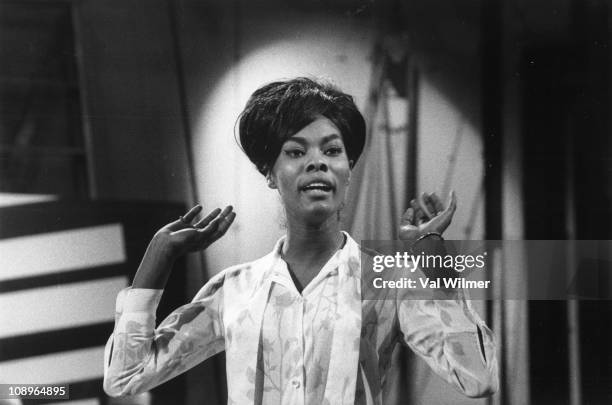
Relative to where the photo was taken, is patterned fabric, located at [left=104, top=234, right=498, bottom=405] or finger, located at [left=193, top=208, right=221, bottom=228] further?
finger, located at [left=193, top=208, right=221, bottom=228]

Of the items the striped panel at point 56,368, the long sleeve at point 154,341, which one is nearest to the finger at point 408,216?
the long sleeve at point 154,341

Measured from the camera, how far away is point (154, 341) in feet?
9.37

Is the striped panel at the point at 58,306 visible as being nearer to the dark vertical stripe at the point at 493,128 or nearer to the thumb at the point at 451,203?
the thumb at the point at 451,203

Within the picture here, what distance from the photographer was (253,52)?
290 cm

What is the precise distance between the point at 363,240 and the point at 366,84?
Result: 64 cm

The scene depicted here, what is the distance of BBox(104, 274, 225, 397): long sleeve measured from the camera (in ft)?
9.35

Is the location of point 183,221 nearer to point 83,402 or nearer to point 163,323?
point 163,323

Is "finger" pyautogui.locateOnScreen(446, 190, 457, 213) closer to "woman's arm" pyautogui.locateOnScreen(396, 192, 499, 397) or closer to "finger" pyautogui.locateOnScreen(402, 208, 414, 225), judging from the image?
"woman's arm" pyautogui.locateOnScreen(396, 192, 499, 397)

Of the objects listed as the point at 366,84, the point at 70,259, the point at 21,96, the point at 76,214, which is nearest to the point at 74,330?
the point at 70,259

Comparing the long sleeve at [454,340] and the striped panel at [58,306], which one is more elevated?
the striped panel at [58,306]

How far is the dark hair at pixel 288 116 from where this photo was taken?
285 centimetres

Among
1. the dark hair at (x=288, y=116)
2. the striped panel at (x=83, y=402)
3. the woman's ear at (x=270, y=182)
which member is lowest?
the striped panel at (x=83, y=402)

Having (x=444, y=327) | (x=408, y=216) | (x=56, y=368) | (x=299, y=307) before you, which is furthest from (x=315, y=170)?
(x=56, y=368)

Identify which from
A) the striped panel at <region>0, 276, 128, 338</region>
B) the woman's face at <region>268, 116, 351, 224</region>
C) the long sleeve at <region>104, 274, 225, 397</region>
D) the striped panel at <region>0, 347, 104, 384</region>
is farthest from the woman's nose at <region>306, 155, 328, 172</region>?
the striped panel at <region>0, 347, 104, 384</region>
